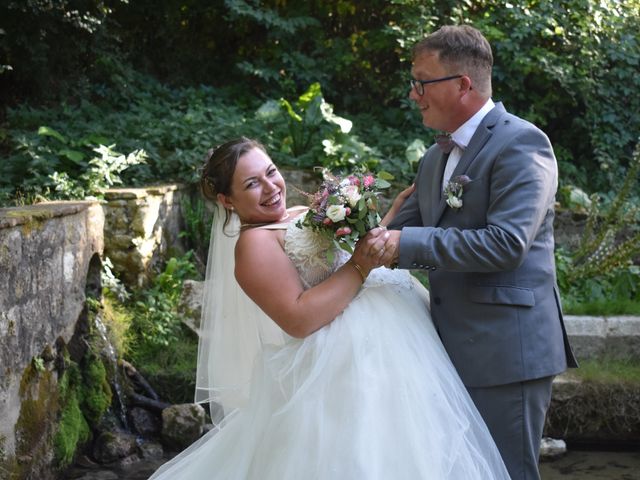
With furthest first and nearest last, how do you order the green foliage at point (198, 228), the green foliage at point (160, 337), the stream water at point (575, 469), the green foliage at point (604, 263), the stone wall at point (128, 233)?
the green foliage at point (198, 228) < the green foliage at point (604, 263) < the stone wall at point (128, 233) < the green foliage at point (160, 337) < the stream water at point (575, 469)

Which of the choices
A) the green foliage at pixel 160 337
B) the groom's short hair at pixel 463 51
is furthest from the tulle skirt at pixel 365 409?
the green foliage at pixel 160 337

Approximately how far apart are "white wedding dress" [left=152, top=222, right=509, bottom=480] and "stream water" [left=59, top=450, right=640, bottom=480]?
1995mm

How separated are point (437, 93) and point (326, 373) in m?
1.06

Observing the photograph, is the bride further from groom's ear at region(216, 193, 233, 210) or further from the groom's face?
the groom's face

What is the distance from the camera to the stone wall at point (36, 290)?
4.13 metres

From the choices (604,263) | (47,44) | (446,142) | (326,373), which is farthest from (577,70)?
(326,373)

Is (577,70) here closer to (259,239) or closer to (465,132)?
(465,132)

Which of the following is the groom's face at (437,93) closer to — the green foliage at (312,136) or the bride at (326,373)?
the bride at (326,373)

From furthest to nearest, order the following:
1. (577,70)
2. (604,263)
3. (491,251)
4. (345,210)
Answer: (577,70) < (604,263) < (345,210) < (491,251)

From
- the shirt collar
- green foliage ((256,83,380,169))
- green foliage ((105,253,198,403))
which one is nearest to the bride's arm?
the shirt collar

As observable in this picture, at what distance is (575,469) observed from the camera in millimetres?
5074

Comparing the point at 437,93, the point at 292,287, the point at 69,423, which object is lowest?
the point at 69,423

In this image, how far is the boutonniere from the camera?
2791 mm

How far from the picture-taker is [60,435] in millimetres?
4773
